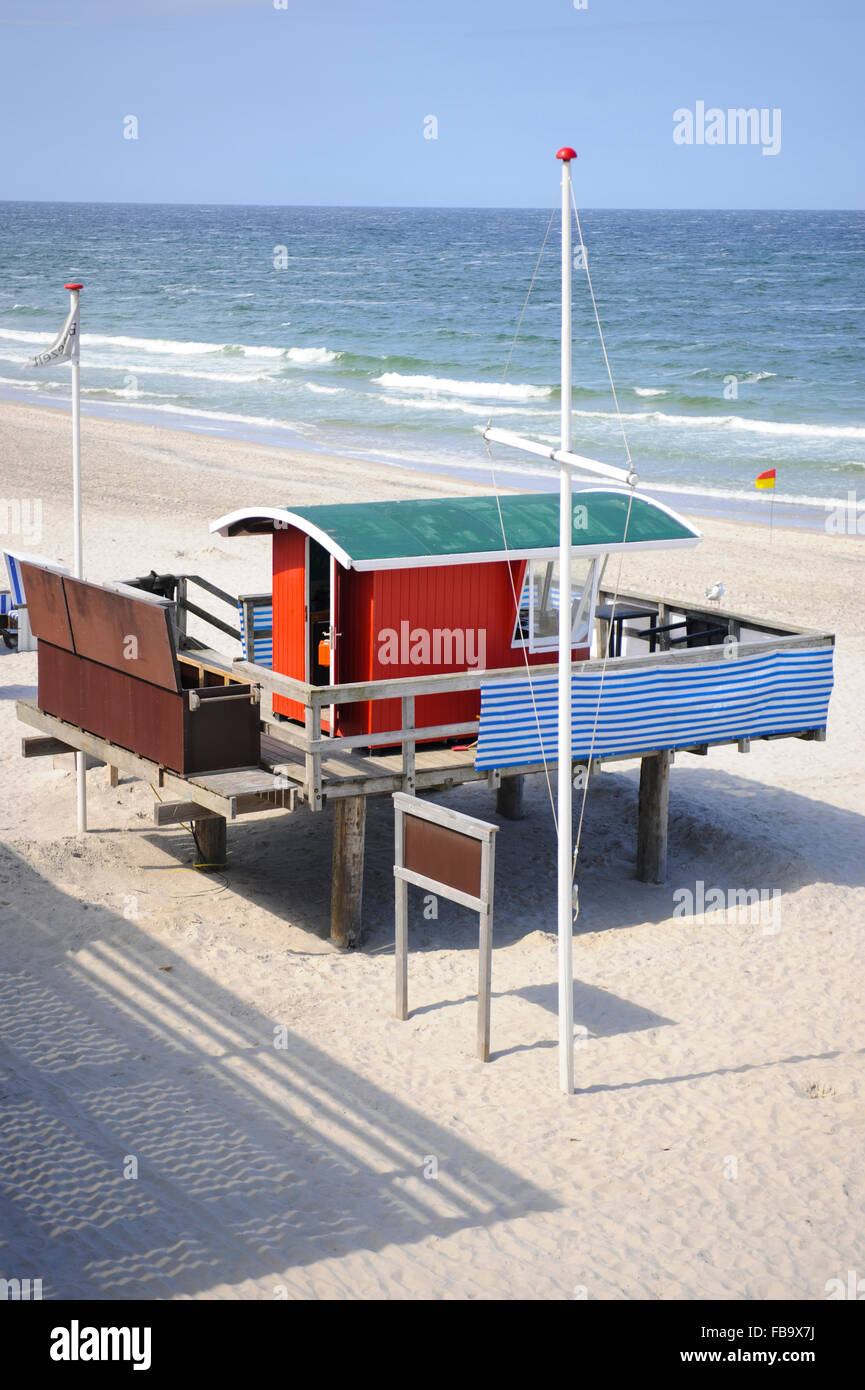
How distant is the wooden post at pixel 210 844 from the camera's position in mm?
13820

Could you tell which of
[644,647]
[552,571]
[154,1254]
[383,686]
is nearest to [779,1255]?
[154,1254]

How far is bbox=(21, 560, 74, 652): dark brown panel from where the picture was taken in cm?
1298

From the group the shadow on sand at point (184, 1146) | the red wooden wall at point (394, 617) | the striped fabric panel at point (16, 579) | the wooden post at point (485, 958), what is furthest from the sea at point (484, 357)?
the shadow on sand at point (184, 1146)

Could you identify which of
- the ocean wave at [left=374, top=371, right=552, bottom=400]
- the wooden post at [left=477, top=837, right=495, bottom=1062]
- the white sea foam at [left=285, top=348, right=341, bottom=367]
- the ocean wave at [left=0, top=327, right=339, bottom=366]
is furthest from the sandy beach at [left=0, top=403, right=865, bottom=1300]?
the ocean wave at [left=0, top=327, right=339, bottom=366]

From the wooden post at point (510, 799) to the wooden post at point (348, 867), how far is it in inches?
137

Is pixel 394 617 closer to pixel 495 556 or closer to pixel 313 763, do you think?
pixel 495 556

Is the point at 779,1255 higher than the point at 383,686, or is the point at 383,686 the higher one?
the point at 383,686

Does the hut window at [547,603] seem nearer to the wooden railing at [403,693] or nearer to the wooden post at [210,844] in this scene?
the wooden railing at [403,693]

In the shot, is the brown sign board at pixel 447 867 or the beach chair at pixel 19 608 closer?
the brown sign board at pixel 447 867

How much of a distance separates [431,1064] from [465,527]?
4.71 meters

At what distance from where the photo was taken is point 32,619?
13656mm

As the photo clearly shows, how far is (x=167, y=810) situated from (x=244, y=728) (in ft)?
3.11

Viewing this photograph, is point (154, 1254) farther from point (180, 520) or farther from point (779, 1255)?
point (180, 520)

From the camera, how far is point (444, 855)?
427 inches
